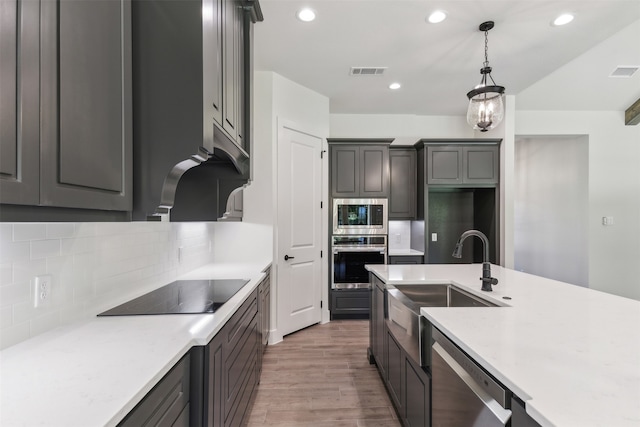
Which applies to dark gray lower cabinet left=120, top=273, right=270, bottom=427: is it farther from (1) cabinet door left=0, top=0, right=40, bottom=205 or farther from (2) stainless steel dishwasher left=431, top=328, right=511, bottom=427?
(2) stainless steel dishwasher left=431, top=328, right=511, bottom=427

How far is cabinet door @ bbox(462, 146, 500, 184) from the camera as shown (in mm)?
4129

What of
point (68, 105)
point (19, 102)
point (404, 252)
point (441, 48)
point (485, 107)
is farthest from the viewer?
point (404, 252)

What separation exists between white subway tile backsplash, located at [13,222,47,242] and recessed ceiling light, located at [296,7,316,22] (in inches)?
89.7

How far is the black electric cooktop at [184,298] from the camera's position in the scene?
54.0 inches

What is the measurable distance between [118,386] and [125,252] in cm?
104

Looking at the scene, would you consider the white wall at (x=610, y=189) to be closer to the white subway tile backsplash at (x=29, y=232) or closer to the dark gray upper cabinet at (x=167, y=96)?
the dark gray upper cabinet at (x=167, y=96)

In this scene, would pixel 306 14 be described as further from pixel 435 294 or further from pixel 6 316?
pixel 6 316

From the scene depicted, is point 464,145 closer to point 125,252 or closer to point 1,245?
point 125,252

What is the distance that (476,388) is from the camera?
3.09 ft

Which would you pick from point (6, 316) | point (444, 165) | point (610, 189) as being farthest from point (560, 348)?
point (610, 189)

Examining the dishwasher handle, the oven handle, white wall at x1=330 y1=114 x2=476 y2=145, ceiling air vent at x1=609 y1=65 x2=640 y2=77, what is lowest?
the dishwasher handle

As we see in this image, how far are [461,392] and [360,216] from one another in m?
3.07

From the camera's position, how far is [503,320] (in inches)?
47.0

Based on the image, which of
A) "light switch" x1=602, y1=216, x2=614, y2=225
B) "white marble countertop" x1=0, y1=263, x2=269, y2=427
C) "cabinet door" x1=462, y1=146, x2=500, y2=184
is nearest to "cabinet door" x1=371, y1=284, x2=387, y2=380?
"white marble countertop" x1=0, y1=263, x2=269, y2=427
